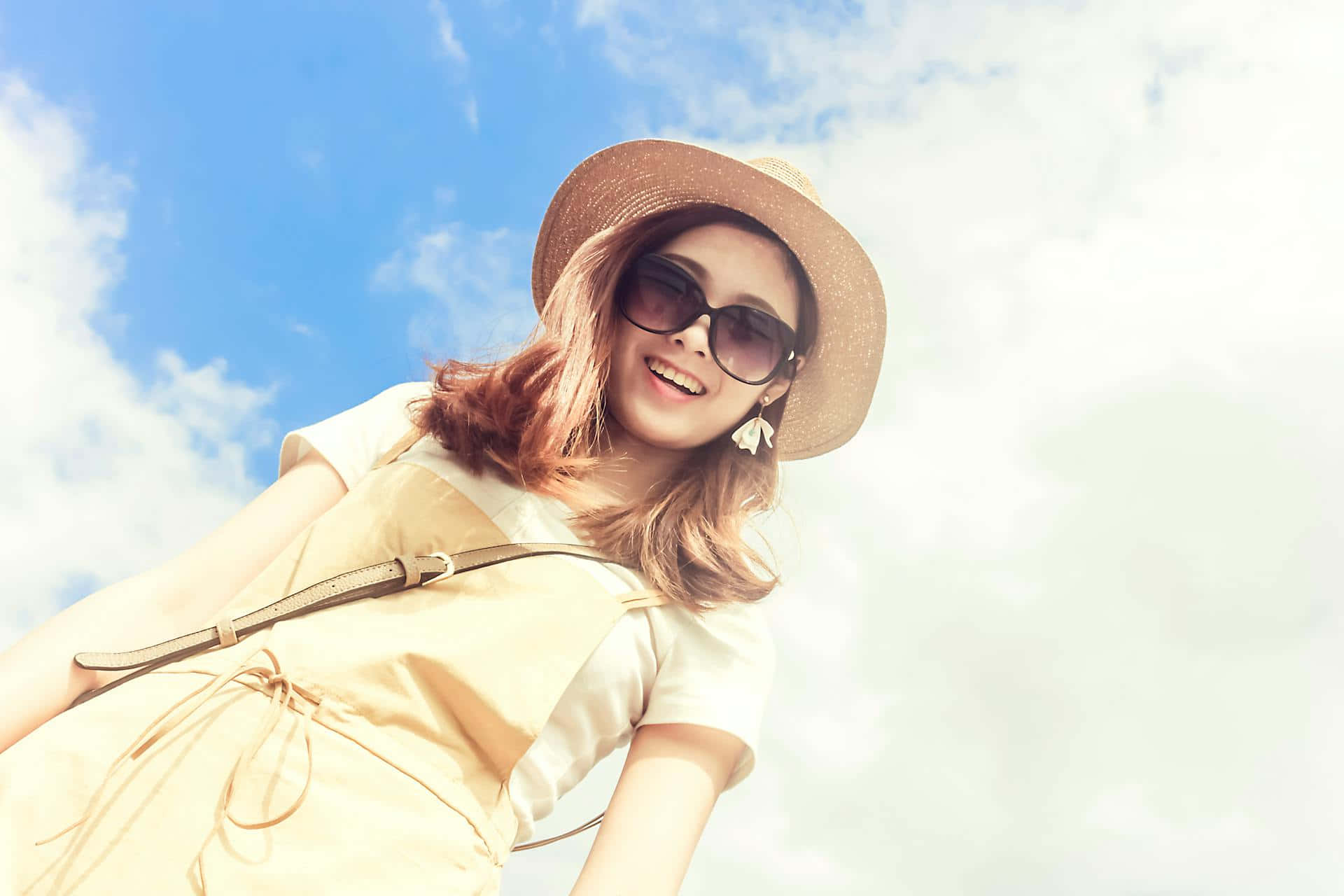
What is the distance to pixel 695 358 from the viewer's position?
224 centimetres

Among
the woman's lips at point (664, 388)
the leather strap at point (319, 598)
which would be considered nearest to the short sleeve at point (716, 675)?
the leather strap at point (319, 598)

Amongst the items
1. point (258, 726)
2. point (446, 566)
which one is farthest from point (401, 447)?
point (258, 726)

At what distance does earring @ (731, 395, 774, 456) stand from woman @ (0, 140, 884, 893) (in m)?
0.01

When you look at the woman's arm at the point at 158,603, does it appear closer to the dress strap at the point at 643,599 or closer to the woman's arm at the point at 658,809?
the dress strap at the point at 643,599

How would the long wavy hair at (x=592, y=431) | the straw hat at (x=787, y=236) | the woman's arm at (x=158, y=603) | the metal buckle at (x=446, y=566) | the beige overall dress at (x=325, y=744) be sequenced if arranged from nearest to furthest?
the beige overall dress at (x=325, y=744), the woman's arm at (x=158, y=603), the metal buckle at (x=446, y=566), the long wavy hair at (x=592, y=431), the straw hat at (x=787, y=236)

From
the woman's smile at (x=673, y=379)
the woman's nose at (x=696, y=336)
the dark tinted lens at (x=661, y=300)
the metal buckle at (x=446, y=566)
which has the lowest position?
the metal buckle at (x=446, y=566)

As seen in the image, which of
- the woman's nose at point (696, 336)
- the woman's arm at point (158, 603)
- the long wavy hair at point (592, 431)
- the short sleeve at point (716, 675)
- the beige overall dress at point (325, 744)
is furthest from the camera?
the woman's nose at point (696, 336)

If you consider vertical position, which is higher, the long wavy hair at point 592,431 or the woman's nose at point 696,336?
the woman's nose at point 696,336

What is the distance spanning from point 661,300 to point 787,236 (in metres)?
0.42

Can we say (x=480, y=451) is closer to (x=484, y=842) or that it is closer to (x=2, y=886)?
(x=484, y=842)

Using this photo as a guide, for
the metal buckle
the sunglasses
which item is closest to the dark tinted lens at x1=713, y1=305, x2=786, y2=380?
the sunglasses

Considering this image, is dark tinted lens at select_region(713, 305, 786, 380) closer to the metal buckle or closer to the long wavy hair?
the long wavy hair

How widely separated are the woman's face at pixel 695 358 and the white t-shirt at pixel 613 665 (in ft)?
1.17

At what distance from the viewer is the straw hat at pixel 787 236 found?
7.70 feet
